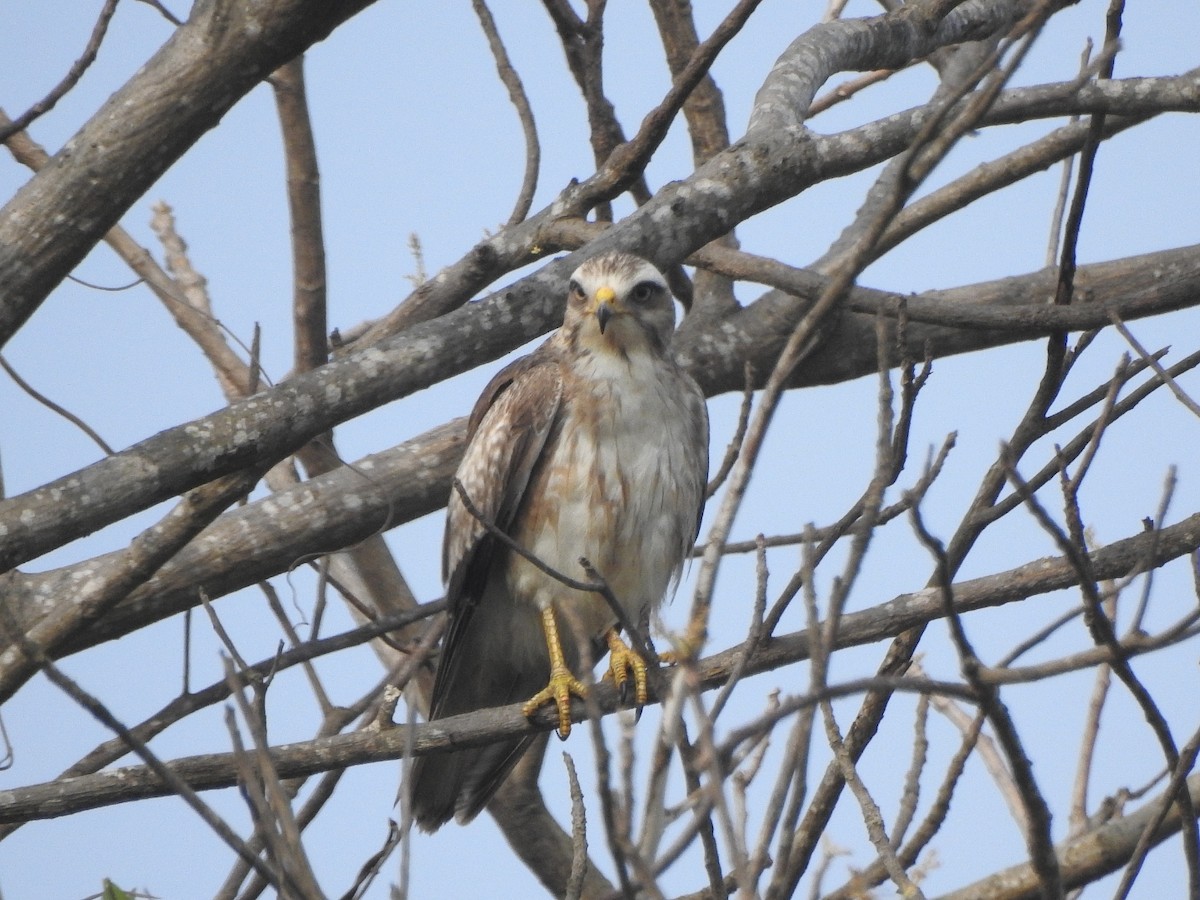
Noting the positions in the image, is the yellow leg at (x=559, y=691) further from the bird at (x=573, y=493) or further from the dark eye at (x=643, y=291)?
the dark eye at (x=643, y=291)

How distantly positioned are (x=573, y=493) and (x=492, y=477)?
0.31m

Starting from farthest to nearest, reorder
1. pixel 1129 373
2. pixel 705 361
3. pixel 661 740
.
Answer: pixel 705 361, pixel 1129 373, pixel 661 740

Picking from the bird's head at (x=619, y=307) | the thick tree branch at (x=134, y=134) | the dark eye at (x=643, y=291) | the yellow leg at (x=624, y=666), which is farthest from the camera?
the dark eye at (x=643, y=291)

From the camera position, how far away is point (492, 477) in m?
5.34

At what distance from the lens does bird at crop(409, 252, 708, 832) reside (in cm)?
531

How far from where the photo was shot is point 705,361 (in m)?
6.27

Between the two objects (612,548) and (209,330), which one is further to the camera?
(209,330)

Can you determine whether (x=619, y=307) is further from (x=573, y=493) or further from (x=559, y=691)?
(x=559, y=691)

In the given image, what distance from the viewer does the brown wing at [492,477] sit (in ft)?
17.5

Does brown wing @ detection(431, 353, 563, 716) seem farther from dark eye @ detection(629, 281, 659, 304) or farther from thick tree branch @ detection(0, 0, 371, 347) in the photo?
thick tree branch @ detection(0, 0, 371, 347)

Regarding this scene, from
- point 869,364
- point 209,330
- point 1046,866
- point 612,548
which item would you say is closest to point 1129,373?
point 1046,866

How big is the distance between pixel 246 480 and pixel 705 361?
271 cm

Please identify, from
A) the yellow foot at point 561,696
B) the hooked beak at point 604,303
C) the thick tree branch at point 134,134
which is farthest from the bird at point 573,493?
the thick tree branch at point 134,134

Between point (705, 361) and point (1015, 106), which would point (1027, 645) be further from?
point (705, 361)
